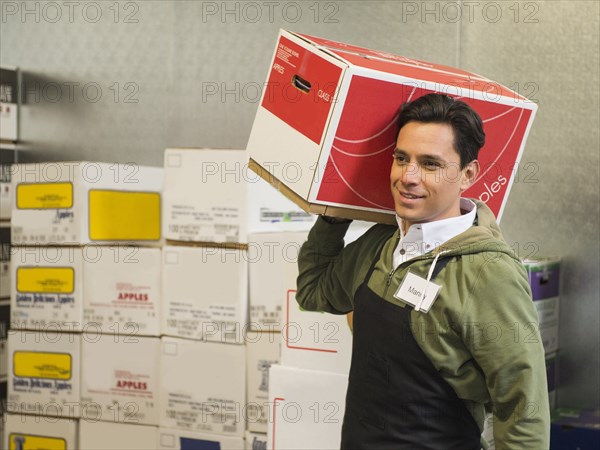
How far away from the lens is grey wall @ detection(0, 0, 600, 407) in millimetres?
2877

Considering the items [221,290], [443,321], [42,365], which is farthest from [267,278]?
[443,321]

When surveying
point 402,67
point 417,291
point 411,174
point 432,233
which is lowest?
point 417,291

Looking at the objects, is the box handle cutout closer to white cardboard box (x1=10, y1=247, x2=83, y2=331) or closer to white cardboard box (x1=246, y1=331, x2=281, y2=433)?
white cardboard box (x1=246, y1=331, x2=281, y2=433)

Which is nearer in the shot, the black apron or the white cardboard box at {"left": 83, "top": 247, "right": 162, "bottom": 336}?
the black apron

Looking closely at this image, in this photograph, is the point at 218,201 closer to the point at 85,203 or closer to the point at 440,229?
the point at 85,203

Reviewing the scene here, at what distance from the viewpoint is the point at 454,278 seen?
1.49 metres

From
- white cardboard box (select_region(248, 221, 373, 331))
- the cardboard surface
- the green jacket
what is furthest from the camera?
the cardboard surface

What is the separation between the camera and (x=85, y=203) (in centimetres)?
308

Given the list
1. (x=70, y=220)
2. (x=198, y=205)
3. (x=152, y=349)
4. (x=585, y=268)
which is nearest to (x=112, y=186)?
(x=70, y=220)

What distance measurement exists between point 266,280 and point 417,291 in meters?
1.42

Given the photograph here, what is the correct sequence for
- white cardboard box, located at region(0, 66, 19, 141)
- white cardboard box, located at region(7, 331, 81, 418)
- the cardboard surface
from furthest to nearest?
white cardboard box, located at region(0, 66, 19, 141)
the cardboard surface
white cardboard box, located at region(7, 331, 81, 418)

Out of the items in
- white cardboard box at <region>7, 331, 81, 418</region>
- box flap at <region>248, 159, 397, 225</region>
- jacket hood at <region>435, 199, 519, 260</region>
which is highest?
box flap at <region>248, 159, 397, 225</region>

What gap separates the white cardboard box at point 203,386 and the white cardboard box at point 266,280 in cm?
14

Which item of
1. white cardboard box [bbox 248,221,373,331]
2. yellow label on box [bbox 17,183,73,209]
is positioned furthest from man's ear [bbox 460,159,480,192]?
yellow label on box [bbox 17,183,73,209]
